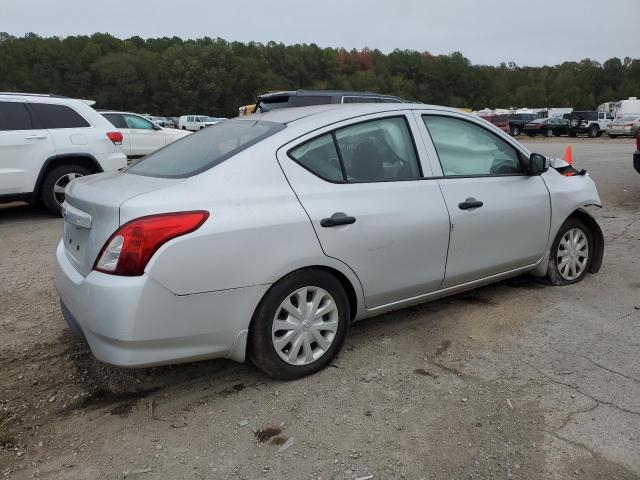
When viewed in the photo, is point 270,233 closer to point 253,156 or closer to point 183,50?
point 253,156

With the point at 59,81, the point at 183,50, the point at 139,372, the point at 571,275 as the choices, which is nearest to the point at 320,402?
the point at 139,372

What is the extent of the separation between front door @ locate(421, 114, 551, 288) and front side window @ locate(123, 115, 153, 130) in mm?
12549

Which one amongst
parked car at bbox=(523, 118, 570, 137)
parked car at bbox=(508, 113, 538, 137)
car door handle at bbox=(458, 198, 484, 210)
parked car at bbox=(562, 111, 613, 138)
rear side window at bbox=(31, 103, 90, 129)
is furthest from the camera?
parked car at bbox=(508, 113, 538, 137)

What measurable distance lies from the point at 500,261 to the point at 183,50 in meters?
100

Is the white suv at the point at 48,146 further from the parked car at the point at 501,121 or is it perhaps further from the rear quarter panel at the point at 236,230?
the parked car at the point at 501,121

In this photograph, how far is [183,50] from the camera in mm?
95500

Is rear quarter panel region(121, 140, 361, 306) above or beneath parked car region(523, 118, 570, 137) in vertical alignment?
above

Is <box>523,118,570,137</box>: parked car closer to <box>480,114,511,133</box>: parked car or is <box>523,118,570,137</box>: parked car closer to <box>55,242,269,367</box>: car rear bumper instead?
<box>480,114,511,133</box>: parked car

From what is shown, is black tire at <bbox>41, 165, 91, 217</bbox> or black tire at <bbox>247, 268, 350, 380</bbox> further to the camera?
black tire at <bbox>41, 165, 91, 217</bbox>

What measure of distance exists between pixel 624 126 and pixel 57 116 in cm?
3310

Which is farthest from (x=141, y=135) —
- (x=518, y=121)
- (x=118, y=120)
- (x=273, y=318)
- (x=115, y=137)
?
(x=518, y=121)

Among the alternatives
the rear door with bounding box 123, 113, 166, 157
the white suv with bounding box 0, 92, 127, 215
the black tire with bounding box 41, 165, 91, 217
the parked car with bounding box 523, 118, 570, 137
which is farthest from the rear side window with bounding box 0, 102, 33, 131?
the parked car with bounding box 523, 118, 570, 137

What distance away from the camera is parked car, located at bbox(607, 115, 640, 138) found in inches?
1267

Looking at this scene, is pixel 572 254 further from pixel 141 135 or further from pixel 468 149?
pixel 141 135
